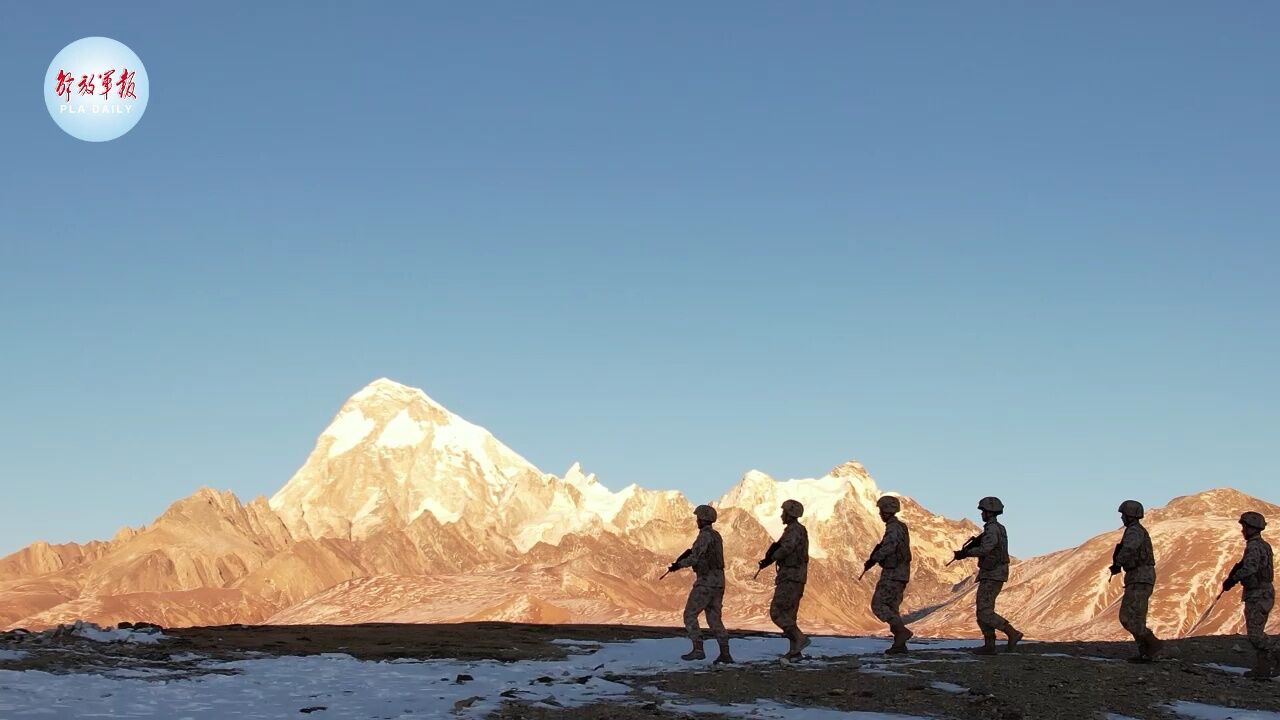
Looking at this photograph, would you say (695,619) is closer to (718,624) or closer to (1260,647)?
(718,624)

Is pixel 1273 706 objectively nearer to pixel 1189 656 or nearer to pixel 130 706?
pixel 1189 656

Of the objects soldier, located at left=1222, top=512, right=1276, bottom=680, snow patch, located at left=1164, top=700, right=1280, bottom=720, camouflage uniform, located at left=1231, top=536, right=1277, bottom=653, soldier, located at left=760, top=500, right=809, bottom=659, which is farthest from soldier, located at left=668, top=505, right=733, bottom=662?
camouflage uniform, located at left=1231, top=536, right=1277, bottom=653

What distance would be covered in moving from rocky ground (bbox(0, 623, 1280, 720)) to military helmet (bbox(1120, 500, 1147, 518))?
2.77 m

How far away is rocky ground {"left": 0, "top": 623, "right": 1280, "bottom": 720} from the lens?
1777 centimetres

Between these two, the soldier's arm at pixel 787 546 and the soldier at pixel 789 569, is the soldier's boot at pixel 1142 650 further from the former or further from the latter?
the soldier's arm at pixel 787 546

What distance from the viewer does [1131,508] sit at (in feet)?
78.7

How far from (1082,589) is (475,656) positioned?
6814 inches

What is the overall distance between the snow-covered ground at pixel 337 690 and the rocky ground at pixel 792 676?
5.0 inches

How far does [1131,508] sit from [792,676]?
8.15 meters

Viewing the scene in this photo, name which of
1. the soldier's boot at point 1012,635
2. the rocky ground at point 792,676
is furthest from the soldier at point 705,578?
the soldier's boot at point 1012,635

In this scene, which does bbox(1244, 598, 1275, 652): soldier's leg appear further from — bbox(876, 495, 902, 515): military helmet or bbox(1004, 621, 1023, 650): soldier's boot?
bbox(876, 495, 902, 515): military helmet

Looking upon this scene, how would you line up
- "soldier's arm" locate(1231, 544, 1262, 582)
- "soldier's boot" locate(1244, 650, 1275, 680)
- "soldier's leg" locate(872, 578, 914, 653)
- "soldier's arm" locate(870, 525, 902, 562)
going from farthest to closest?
"soldier's arm" locate(870, 525, 902, 562)
"soldier's leg" locate(872, 578, 914, 653)
"soldier's arm" locate(1231, 544, 1262, 582)
"soldier's boot" locate(1244, 650, 1275, 680)

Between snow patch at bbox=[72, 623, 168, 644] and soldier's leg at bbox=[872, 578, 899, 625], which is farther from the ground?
soldier's leg at bbox=[872, 578, 899, 625]

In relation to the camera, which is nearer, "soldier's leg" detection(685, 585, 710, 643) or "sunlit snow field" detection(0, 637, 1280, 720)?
"sunlit snow field" detection(0, 637, 1280, 720)
